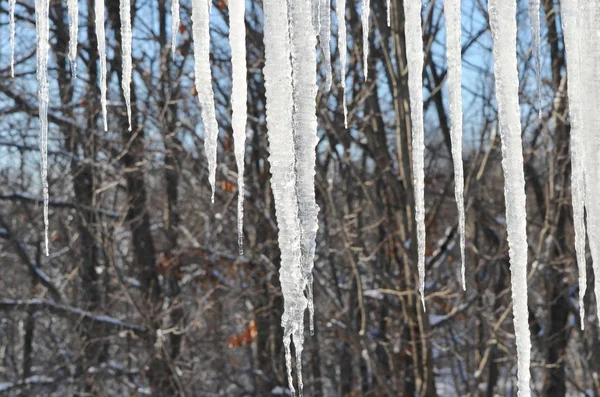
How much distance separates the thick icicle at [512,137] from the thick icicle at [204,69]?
1.29ft

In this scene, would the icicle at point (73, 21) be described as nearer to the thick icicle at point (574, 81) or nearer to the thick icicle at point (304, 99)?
the thick icicle at point (304, 99)

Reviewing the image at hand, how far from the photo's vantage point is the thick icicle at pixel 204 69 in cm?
112

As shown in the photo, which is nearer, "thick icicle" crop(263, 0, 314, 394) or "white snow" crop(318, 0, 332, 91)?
"thick icicle" crop(263, 0, 314, 394)

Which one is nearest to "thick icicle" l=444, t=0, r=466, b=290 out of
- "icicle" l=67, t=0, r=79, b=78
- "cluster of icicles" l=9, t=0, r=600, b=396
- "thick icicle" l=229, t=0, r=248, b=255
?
"cluster of icicles" l=9, t=0, r=600, b=396

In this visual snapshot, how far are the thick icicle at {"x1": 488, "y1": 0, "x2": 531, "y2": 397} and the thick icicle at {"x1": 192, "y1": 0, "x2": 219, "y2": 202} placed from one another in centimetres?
39

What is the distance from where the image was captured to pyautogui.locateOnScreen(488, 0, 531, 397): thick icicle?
1014 millimetres

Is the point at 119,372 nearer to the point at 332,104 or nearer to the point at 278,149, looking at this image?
the point at 332,104

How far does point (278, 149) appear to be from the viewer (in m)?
0.98

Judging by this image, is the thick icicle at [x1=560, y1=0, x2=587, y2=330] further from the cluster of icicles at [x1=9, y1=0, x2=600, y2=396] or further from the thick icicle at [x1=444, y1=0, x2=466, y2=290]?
the thick icicle at [x1=444, y1=0, x2=466, y2=290]

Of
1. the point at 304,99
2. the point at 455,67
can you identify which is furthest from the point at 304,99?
the point at 455,67

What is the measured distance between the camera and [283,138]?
98cm

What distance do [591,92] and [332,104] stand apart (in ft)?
17.1

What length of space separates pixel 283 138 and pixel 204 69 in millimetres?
250

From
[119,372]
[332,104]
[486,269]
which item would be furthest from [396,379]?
[119,372]
